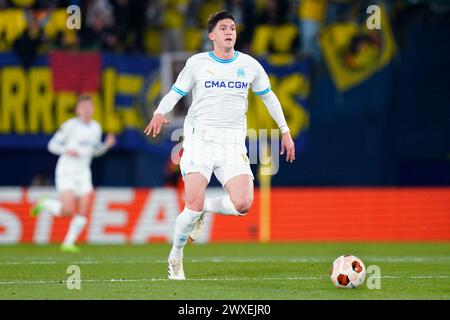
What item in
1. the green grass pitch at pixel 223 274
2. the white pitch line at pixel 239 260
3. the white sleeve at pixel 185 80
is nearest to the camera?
the green grass pitch at pixel 223 274

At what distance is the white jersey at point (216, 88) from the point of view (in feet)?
36.2

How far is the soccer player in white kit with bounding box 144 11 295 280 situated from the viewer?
36.0 ft

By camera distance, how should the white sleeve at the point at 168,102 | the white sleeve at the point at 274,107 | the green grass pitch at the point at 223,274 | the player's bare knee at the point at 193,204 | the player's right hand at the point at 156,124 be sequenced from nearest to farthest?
the green grass pitch at the point at 223,274, the player's right hand at the point at 156,124, the player's bare knee at the point at 193,204, the white sleeve at the point at 168,102, the white sleeve at the point at 274,107

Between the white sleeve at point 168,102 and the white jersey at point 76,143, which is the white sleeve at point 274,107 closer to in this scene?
the white sleeve at point 168,102

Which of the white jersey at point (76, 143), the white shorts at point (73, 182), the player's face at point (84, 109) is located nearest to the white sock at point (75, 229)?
the white shorts at point (73, 182)

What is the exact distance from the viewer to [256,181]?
2098cm

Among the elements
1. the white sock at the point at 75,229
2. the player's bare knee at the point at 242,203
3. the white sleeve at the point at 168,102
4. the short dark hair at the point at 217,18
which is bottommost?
the white sock at the point at 75,229

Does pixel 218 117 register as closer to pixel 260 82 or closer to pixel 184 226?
pixel 260 82

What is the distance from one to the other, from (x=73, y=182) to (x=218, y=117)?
23.1ft

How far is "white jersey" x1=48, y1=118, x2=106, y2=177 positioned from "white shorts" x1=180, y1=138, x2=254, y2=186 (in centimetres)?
680

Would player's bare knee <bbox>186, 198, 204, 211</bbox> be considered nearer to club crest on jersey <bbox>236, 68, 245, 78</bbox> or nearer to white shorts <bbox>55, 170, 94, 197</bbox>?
club crest on jersey <bbox>236, 68, 245, 78</bbox>

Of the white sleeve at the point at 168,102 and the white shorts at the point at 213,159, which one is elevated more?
the white sleeve at the point at 168,102

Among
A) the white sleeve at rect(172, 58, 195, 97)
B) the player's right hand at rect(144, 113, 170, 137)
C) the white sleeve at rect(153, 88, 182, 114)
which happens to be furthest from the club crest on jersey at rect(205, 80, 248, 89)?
the player's right hand at rect(144, 113, 170, 137)
